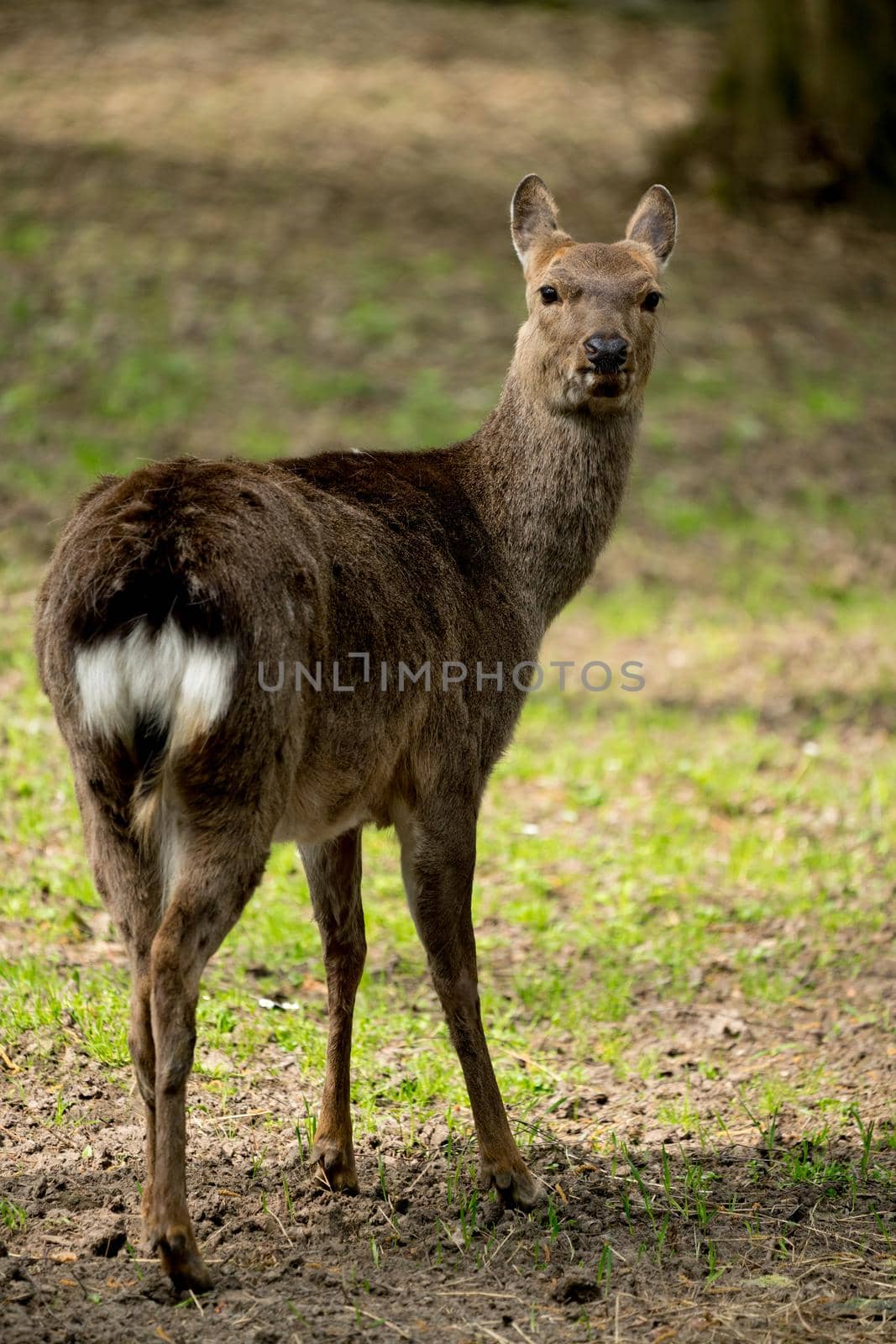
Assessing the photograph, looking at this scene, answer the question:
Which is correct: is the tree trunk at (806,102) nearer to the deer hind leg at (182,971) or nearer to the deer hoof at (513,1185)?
the deer hoof at (513,1185)

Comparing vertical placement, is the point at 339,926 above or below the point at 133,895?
below

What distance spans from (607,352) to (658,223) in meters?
1.11

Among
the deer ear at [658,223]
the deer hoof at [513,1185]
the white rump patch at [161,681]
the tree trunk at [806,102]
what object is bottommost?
the deer hoof at [513,1185]

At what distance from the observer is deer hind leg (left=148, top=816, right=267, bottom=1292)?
126 inches

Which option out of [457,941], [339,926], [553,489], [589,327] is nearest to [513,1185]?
[457,941]

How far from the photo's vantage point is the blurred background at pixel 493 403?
5062mm

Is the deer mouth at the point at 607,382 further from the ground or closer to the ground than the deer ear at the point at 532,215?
closer to the ground

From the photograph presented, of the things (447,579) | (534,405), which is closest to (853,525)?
(534,405)

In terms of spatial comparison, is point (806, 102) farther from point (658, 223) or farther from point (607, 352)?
point (607, 352)

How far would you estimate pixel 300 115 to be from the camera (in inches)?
557

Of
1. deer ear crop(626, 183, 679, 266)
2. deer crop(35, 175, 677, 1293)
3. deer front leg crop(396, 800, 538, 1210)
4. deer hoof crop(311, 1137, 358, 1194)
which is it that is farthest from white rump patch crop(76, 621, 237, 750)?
deer ear crop(626, 183, 679, 266)

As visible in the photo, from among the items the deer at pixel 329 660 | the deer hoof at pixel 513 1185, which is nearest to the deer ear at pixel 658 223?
the deer at pixel 329 660

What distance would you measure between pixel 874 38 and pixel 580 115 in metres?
3.20

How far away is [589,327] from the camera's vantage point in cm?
456
